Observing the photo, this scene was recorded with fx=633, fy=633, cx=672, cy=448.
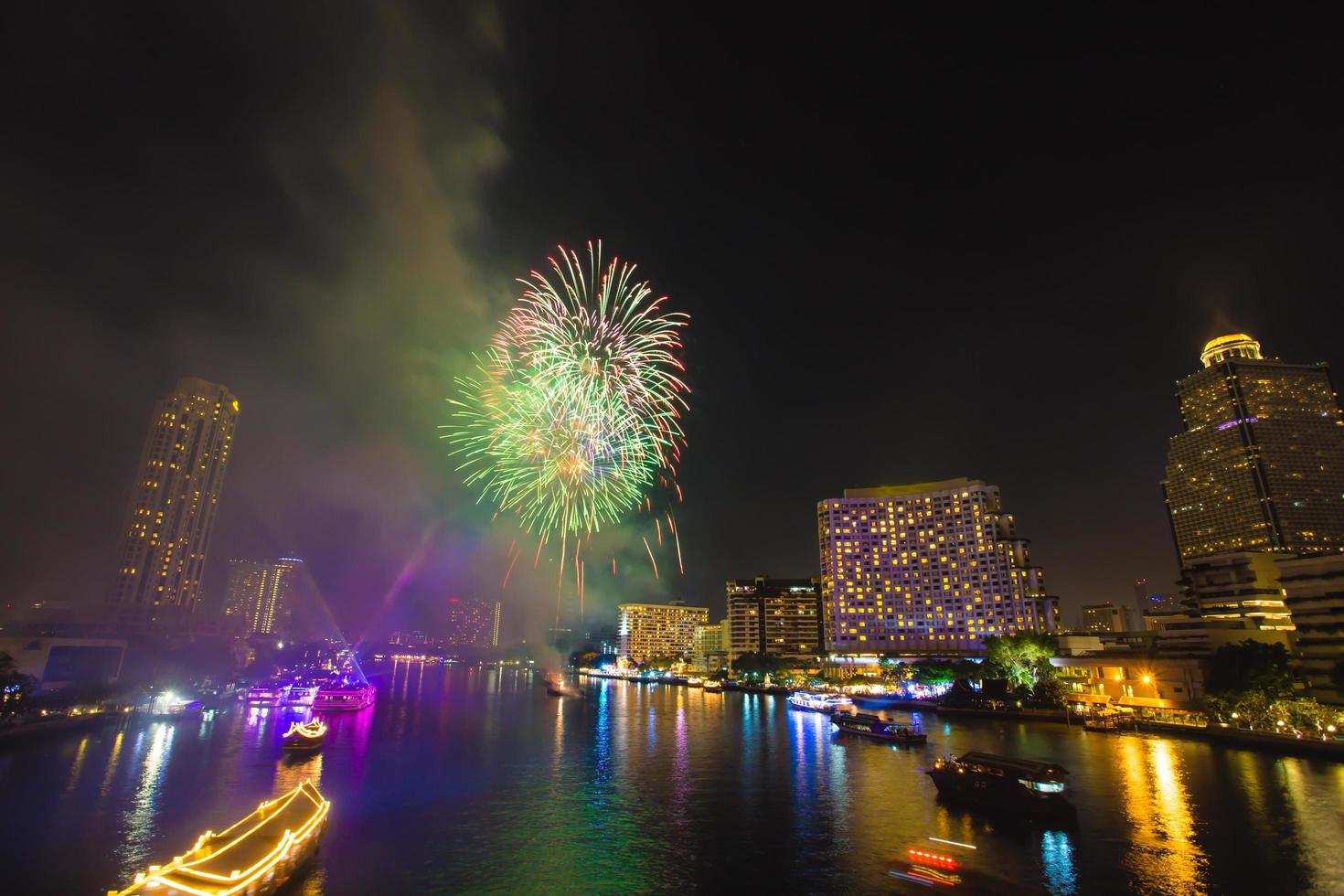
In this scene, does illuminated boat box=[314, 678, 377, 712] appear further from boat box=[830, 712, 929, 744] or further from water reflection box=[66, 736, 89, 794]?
boat box=[830, 712, 929, 744]

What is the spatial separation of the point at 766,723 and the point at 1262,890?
6078 cm

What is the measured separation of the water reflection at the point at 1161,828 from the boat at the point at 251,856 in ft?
107

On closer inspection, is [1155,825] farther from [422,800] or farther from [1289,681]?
[1289,681]

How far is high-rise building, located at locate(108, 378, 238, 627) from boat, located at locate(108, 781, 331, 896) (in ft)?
430

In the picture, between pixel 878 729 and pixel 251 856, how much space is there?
55791 millimetres

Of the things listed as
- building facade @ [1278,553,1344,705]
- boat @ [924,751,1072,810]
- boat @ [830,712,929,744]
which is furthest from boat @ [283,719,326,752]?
building facade @ [1278,553,1344,705]

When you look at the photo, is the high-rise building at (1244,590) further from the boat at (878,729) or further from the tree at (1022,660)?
the boat at (878,729)

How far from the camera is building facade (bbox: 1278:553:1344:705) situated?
69250 mm

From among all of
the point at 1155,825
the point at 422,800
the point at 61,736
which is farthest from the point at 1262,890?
the point at 61,736

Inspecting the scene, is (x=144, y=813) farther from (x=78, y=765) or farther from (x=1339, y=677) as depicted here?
(x=1339, y=677)

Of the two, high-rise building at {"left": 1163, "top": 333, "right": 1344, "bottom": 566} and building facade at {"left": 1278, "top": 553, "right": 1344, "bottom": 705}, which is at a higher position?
high-rise building at {"left": 1163, "top": 333, "right": 1344, "bottom": 566}

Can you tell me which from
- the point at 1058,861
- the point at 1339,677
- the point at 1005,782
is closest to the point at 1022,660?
the point at 1339,677

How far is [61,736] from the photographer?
56969mm

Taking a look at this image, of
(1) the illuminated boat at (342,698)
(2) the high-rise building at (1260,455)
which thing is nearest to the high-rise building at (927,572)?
(2) the high-rise building at (1260,455)
